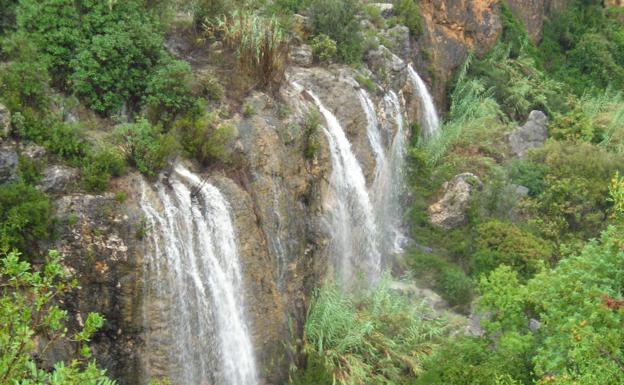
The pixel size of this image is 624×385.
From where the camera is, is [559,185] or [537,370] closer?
[537,370]

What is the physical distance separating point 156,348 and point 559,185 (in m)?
10.9

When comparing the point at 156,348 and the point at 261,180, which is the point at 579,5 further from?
the point at 156,348

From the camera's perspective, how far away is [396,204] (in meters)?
14.6

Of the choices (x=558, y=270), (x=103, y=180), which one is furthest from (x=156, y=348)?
(x=558, y=270)

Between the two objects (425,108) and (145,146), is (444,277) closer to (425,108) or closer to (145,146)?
(425,108)

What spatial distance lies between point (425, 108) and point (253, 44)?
8730 mm

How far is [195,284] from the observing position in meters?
7.31

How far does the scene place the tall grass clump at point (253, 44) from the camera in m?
9.71

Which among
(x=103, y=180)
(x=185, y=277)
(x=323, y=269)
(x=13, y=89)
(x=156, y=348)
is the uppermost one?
(x=13, y=89)

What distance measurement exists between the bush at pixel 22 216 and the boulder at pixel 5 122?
0.64 m

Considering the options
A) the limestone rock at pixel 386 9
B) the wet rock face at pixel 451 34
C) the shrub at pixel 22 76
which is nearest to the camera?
the shrub at pixel 22 76

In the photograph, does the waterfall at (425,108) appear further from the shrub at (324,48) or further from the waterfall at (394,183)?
the shrub at (324,48)

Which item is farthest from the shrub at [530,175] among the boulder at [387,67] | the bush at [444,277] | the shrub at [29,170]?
the shrub at [29,170]

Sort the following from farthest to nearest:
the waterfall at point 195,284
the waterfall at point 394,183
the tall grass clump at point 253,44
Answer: the waterfall at point 394,183 < the tall grass clump at point 253,44 < the waterfall at point 195,284
